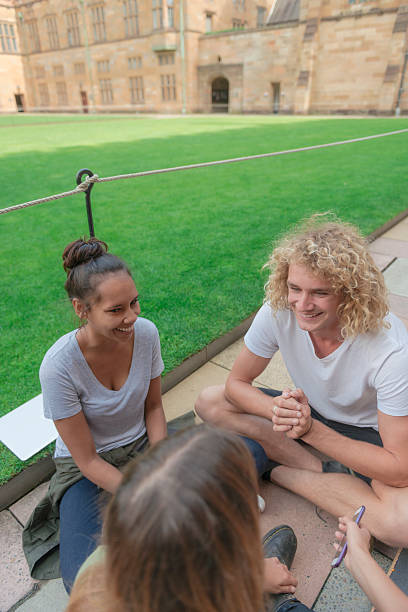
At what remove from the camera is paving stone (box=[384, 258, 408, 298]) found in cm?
408

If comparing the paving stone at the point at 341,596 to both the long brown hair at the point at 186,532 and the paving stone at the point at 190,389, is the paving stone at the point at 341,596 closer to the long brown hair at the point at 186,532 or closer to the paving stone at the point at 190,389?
the long brown hair at the point at 186,532

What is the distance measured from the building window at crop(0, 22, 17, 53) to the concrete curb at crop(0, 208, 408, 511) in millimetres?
55914

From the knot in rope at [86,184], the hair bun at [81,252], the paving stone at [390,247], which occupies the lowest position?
the paving stone at [390,247]

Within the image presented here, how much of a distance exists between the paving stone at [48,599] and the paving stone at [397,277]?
3.75 metres

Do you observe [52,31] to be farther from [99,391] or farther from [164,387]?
[99,391]

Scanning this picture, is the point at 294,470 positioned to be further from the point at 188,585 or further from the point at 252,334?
the point at 188,585

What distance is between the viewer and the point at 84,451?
1605mm

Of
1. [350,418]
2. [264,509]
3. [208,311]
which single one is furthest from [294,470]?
[208,311]

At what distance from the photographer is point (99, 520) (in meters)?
1.55

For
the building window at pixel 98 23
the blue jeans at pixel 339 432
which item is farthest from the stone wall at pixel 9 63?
the blue jeans at pixel 339 432

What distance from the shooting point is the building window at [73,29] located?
40.0 meters

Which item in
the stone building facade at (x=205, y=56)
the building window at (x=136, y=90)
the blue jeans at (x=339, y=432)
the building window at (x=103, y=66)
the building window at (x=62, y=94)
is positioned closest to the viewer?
the blue jeans at (x=339, y=432)

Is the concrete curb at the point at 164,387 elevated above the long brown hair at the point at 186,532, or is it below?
below

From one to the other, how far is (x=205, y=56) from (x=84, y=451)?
3869cm
